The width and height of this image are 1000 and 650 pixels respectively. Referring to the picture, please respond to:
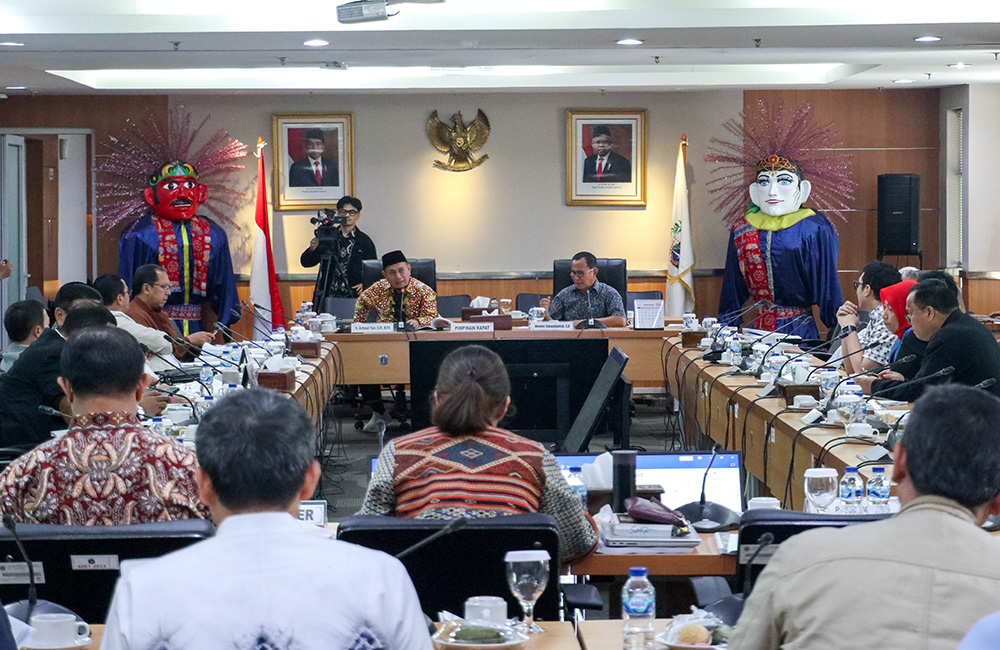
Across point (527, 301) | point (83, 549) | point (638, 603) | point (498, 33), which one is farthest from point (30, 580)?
point (527, 301)

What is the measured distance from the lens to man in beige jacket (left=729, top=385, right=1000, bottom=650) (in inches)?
62.0

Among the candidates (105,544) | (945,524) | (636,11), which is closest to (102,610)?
(105,544)

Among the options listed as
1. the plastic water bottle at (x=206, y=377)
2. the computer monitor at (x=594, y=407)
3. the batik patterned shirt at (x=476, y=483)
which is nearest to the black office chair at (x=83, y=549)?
the batik patterned shirt at (x=476, y=483)

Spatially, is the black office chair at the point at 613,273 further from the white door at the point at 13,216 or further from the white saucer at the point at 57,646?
the white saucer at the point at 57,646

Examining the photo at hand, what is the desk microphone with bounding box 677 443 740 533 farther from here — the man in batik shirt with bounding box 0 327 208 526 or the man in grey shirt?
the man in grey shirt

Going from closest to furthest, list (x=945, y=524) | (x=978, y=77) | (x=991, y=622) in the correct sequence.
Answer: (x=991, y=622), (x=945, y=524), (x=978, y=77)

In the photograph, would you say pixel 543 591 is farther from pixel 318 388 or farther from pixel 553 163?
pixel 553 163

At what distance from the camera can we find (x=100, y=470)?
274 centimetres

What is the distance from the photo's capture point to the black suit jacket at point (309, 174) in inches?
412

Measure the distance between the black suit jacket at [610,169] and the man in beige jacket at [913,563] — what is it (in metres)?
8.83

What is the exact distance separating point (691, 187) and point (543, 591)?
825cm

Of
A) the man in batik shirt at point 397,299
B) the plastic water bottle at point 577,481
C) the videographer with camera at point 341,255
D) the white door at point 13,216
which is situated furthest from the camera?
the white door at point 13,216

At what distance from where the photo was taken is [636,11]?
6.50m

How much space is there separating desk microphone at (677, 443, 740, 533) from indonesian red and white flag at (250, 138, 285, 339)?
7048 mm
